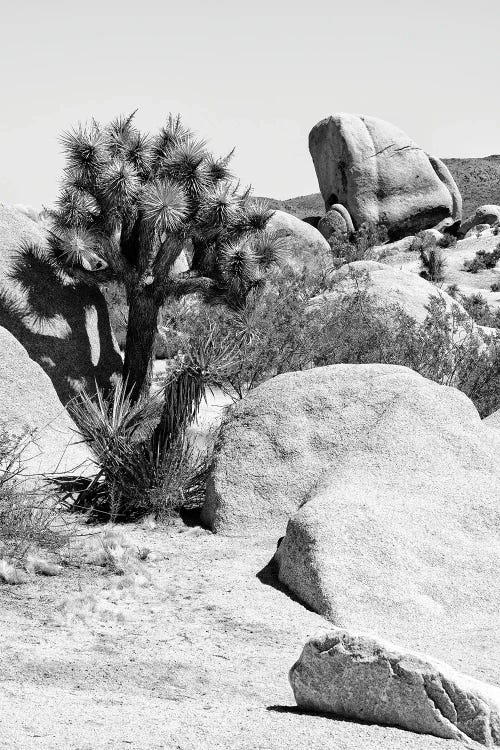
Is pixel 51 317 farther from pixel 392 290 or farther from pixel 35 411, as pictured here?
pixel 392 290

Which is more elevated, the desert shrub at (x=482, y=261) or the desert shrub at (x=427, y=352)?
the desert shrub at (x=482, y=261)

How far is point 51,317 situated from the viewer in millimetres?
12516

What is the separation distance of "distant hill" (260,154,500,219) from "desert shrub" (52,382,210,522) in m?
46.0

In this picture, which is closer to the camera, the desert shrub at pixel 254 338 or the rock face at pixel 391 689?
the rock face at pixel 391 689

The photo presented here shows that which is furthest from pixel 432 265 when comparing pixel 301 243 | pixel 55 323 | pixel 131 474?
pixel 131 474

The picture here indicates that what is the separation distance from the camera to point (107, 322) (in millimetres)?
13320

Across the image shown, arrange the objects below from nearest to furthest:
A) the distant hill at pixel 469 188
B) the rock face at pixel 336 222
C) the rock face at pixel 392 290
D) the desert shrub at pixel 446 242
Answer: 1. the rock face at pixel 392 290
2. the desert shrub at pixel 446 242
3. the rock face at pixel 336 222
4. the distant hill at pixel 469 188

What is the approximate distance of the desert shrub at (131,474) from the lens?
8320mm

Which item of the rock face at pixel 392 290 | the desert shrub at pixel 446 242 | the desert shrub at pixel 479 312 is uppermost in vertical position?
the desert shrub at pixel 446 242

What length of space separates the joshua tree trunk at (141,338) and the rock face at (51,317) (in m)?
0.30

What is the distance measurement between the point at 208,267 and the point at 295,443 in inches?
244

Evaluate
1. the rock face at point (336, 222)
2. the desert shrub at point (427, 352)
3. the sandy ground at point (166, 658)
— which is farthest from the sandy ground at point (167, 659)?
the rock face at point (336, 222)

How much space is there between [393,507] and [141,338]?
23.4 ft

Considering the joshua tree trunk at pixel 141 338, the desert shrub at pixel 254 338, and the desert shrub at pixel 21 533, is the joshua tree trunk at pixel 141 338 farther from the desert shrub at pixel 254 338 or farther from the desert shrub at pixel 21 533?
A: the desert shrub at pixel 21 533
